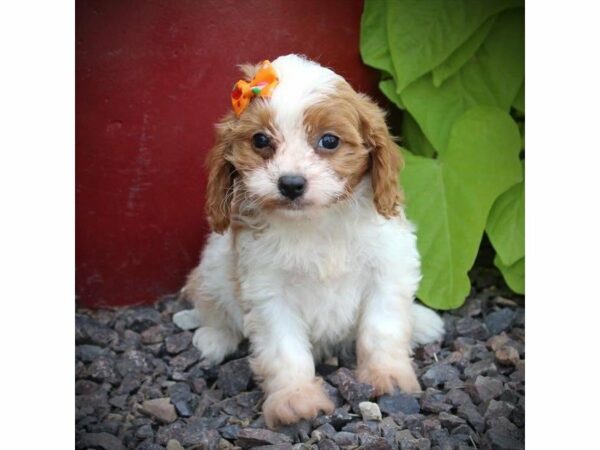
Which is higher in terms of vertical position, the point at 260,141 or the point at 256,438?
the point at 260,141

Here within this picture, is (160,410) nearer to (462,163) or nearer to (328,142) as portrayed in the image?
(328,142)

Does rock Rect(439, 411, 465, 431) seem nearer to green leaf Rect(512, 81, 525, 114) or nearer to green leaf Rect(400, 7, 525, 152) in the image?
green leaf Rect(400, 7, 525, 152)

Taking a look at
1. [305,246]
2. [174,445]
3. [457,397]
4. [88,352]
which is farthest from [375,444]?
[88,352]

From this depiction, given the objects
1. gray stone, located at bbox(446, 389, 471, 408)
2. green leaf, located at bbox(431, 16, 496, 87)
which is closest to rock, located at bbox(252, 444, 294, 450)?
gray stone, located at bbox(446, 389, 471, 408)

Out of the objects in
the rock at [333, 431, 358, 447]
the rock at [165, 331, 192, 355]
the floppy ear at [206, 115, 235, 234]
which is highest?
the floppy ear at [206, 115, 235, 234]

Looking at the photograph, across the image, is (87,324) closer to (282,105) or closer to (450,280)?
(282,105)

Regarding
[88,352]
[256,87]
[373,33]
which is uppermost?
[373,33]
